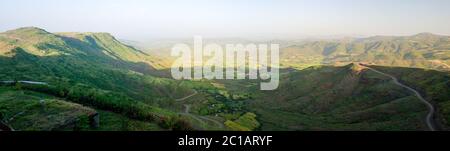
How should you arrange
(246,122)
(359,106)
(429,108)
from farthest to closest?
(359,106) → (246,122) → (429,108)

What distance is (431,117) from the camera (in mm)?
117500

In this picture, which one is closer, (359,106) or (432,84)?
(432,84)

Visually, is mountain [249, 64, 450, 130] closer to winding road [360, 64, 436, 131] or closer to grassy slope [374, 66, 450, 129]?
grassy slope [374, 66, 450, 129]

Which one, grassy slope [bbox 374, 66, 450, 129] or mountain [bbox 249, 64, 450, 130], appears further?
mountain [bbox 249, 64, 450, 130]

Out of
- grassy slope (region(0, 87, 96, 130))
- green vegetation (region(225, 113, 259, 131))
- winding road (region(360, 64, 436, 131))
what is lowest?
green vegetation (region(225, 113, 259, 131))

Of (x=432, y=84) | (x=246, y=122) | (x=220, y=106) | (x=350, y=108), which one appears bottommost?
(x=246, y=122)

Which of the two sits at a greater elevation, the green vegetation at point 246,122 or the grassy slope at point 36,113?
the grassy slope at point 36,113

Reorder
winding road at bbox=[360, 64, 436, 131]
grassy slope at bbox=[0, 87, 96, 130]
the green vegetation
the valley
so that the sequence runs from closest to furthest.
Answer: grassy slope at bbox=[0, 87, 96, 130], the valley, winding road at bbox=[360, 64, 436, 131], the green vegetation

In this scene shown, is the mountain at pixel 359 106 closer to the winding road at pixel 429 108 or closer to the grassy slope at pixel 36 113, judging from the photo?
the winding road at pixel 429 108

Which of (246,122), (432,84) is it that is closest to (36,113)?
(246,122)

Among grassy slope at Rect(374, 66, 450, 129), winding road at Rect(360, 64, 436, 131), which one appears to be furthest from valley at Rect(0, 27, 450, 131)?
grassy slope at Rect(374, 66, 450, 129)

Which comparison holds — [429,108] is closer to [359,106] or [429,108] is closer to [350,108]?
[359,106]

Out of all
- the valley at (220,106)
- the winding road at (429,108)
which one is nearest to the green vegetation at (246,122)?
the valley at (220,106)
